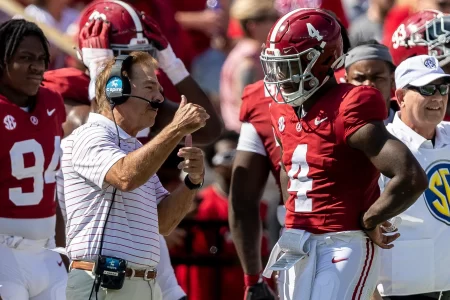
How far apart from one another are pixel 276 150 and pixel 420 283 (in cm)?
112

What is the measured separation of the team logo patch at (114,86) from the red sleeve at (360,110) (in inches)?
39.1

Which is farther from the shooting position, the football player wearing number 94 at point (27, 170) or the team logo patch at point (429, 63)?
the football player wearing number 94 at point (27, 170)

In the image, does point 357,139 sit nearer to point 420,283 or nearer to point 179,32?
point 420,283

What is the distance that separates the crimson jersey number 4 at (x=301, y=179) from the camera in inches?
214

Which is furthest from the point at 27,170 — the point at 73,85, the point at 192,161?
the point at 192,161

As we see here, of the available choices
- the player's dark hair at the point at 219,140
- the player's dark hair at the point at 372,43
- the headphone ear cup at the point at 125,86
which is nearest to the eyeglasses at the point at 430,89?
the player's dark hair at the point at 372,43

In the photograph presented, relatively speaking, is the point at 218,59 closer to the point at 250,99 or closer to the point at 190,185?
the point at 250,99

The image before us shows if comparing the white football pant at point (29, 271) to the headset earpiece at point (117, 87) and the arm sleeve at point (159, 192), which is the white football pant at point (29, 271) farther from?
the headset earpiece at point (117, 87)

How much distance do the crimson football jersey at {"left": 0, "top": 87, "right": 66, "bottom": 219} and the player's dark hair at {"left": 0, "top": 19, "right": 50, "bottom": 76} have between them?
0.72 feet

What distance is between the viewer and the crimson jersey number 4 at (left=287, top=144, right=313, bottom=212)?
17.9ft

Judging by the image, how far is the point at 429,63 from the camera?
20.1ft

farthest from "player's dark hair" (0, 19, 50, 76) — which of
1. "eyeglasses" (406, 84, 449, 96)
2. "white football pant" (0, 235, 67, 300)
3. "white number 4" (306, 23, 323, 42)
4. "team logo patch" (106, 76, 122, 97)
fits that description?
"eyeglasses" (406, 84, 449, 96)

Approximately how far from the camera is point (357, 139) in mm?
5230

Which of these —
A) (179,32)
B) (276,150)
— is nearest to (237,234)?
(276,150)
